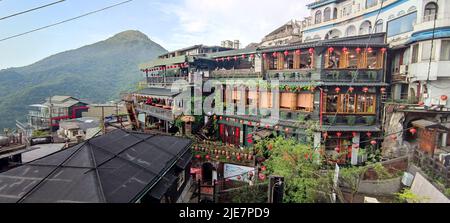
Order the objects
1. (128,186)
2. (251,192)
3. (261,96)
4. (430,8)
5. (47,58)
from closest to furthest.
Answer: (128,186) < (251,192) < (430,8) < (261,96) < (47,58)

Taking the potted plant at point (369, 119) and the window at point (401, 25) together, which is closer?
the potted plant at point (369, 119)

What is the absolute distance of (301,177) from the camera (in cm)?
1021

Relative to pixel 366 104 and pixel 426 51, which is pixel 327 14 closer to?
pixel 426 51

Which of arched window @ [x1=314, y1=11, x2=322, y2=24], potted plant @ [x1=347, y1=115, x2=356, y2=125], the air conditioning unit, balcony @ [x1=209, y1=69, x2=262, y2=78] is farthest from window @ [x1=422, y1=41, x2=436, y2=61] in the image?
arched window @ [x1=314, y1=11, x2=322, y2=24]

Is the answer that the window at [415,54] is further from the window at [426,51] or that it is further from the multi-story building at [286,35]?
the multi-story building at [286,35]

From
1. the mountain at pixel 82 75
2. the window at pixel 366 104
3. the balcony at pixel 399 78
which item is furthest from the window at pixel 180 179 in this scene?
the mountain at pixel 82 75

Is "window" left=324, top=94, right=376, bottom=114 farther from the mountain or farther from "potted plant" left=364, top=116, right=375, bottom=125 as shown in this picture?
the mountain

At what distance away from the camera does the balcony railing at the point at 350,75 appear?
1562 centimetres

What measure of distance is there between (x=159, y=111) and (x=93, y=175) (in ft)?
56.2

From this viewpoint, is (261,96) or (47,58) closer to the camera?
(261,96)
